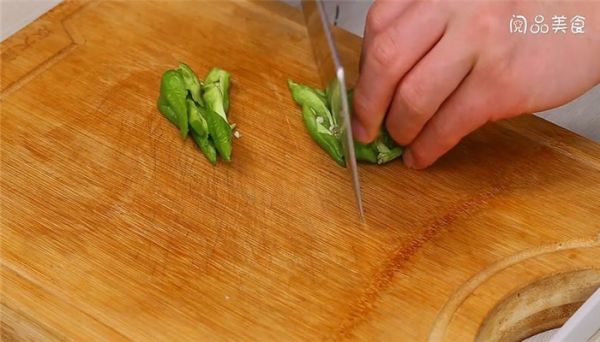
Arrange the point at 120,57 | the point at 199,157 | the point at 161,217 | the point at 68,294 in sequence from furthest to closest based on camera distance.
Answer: the point at 120,57 < the point at 199,157 < the point at 161,217 < the point at 68,294

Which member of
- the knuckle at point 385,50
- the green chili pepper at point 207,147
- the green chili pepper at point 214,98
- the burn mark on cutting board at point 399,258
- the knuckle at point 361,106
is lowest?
the burn mark on cutting board at point 399,258

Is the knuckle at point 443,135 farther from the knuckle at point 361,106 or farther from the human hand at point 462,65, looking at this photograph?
the knuckle at point 361,106

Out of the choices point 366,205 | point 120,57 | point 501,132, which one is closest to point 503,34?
point 501,132

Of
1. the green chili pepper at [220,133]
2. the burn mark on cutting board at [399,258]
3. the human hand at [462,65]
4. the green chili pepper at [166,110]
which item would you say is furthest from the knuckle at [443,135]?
the green chili pepper at [166,110]

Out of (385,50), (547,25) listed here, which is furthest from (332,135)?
(547,25)

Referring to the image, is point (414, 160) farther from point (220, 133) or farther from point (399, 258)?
point (220, 133)

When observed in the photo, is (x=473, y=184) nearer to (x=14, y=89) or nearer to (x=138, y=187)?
(x=138, y=187)
